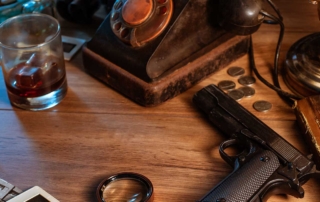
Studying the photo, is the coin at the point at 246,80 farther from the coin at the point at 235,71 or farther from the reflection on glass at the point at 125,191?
the reflection on glass at the point at 125,191

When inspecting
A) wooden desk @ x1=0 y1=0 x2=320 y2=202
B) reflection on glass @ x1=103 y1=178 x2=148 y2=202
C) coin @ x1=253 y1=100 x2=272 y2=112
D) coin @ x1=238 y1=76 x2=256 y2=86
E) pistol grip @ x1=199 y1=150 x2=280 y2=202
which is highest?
pistol grip @ x1=199 y1=150 x2=280 y2=202

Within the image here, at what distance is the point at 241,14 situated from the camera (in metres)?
0.78

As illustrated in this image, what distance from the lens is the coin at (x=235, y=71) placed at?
34.4 inches

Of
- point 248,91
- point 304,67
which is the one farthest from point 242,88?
point 304,67

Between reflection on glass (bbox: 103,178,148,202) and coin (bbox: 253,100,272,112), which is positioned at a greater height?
coin (bbox: 253,100,272,112)

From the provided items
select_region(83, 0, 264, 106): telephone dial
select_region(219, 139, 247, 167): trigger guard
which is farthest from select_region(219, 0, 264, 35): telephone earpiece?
select_region(219, 139, 247, 167): trigger guard

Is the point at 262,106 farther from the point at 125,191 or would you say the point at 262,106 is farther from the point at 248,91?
the point at 125,191

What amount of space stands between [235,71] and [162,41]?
0.18 metres

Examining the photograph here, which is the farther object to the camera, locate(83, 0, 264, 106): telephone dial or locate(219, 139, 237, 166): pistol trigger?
locate(83, 0, 264, 106): telephone dial

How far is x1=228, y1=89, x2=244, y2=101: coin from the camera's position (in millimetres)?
819

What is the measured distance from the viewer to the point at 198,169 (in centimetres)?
Answer: 69

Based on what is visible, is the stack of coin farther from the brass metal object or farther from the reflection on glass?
the reflection on glass

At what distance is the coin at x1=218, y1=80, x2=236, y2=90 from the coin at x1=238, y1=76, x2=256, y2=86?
2cm

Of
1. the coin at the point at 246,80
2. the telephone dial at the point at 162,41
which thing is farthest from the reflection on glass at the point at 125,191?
the coin at the point at 246,80
